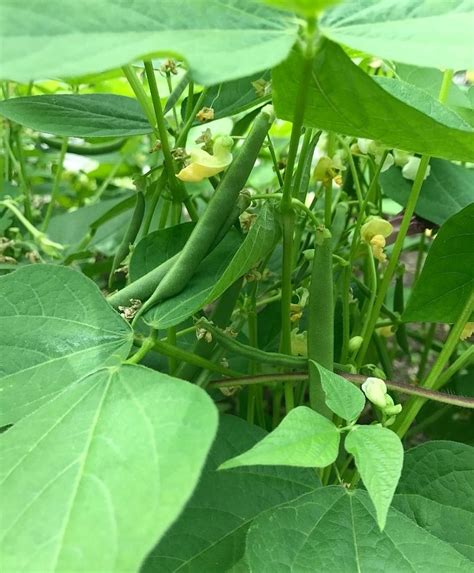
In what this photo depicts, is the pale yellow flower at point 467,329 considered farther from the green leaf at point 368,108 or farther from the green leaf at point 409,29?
the green leaf at point 409,29

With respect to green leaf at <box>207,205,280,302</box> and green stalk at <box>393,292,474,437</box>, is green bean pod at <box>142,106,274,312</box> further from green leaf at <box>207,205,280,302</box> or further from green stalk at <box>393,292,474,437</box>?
green stalk at <box>393,292,474,437</box>

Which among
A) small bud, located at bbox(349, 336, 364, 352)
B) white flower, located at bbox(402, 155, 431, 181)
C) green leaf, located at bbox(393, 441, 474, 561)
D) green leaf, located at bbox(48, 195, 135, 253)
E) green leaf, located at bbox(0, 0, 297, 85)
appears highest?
green leaf, located at bbox(0, 0, 297, 85)

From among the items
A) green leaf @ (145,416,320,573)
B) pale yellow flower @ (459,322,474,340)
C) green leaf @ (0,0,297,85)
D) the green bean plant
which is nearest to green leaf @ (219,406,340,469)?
the green bean plant

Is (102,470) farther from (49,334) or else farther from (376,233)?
(376,233)

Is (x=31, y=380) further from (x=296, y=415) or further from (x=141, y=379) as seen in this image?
(x=296, y=415)

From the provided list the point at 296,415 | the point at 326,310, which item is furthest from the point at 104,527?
the point at 326,310

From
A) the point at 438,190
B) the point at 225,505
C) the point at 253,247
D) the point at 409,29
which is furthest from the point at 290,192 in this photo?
the point at 438,190
